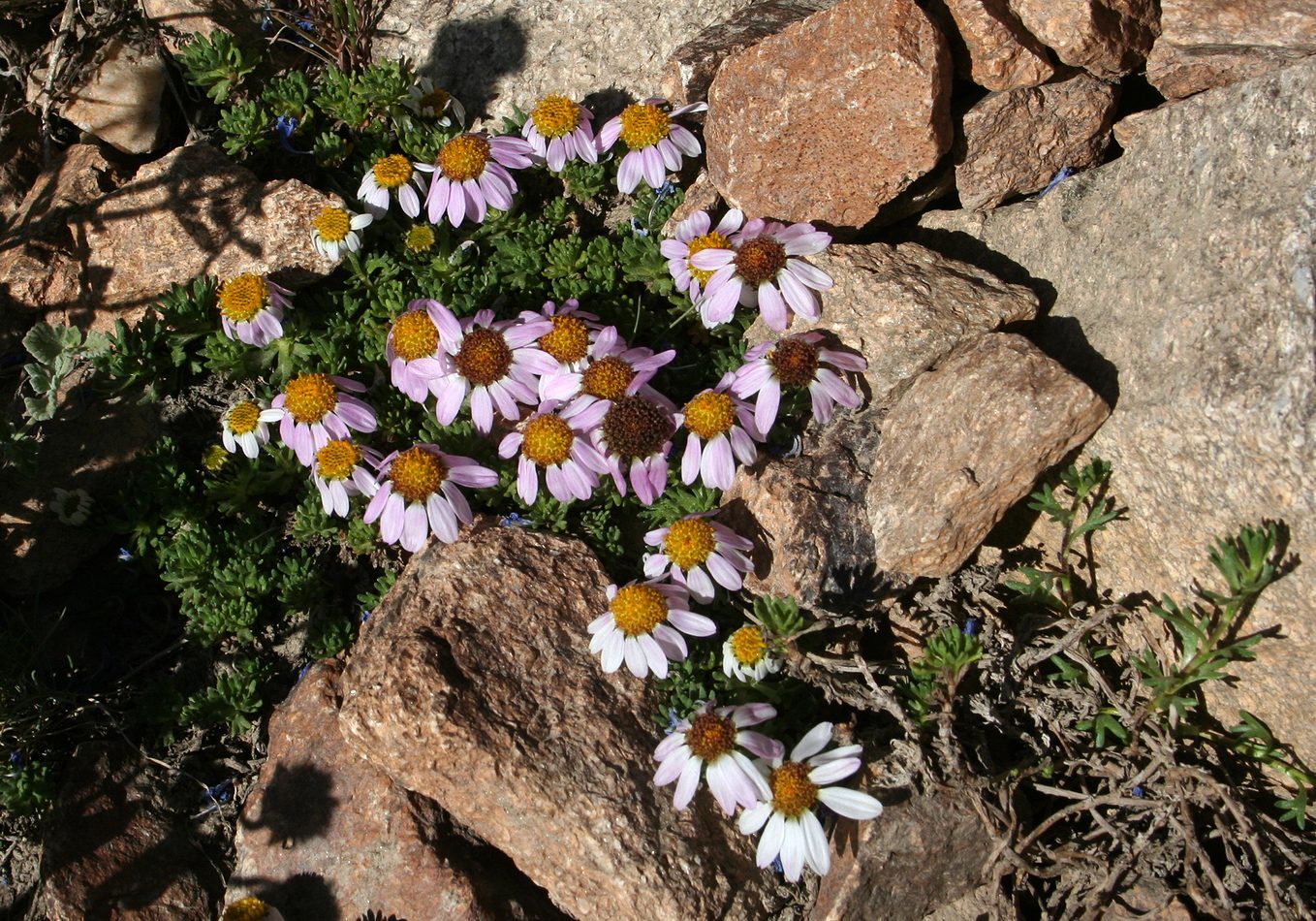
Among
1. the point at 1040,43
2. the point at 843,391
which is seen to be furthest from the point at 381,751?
the point at 1040,43

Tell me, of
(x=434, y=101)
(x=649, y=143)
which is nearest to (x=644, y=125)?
(x=649, y=143)

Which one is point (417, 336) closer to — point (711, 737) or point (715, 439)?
point (715, 439)

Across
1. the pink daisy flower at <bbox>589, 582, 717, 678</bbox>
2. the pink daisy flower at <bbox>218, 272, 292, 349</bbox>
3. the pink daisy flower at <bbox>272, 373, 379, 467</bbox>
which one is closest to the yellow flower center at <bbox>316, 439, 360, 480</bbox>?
the pink daisy flower at <bbox>272, 373, 379, 467</bbox>

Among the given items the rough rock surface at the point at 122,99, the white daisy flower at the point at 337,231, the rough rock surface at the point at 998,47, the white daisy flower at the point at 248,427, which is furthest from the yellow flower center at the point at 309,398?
the rough rock surface at the point at 998,47

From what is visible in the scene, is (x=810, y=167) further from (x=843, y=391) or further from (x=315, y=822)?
(x=315, y=822)

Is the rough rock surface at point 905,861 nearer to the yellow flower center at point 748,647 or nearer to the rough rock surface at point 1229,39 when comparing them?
the yellow flower center at point 748,647

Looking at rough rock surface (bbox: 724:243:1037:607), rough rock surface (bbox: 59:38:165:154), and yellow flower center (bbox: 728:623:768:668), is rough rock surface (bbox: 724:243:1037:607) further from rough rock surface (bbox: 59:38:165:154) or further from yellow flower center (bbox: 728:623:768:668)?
rough rock surface (bbox: 59:38:165:154)
